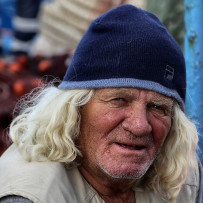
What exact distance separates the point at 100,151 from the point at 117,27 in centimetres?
64

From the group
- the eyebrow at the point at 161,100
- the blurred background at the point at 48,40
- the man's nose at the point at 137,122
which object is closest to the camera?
the man's nose at the point at 137,122

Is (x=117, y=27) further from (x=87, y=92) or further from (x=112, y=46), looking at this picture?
(x=87, y=92)

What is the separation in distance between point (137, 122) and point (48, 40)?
21.2 ft

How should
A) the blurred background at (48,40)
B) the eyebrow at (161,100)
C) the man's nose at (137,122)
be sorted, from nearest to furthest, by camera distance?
the man's nose at (137,122), the eyebrow at (161,100), the blurred background at (48,40)

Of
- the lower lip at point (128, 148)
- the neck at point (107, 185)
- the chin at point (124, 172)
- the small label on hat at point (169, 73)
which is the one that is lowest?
the neck at point (107, 185)

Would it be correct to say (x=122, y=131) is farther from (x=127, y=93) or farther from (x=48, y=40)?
(x=48, y=40)

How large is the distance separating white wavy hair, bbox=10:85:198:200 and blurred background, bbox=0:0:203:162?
28 cm

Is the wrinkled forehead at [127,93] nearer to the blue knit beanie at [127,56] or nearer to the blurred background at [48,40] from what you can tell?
the blue knit beanie at [127,56]

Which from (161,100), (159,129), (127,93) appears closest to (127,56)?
(127,93)

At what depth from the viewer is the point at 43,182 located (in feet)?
7.74

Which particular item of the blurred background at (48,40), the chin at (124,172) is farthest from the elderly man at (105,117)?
the blurred background at (48,40)

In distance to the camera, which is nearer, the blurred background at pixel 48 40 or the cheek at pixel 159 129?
the cheek at pixel 159 129

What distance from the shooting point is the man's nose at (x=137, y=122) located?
7.98 ft

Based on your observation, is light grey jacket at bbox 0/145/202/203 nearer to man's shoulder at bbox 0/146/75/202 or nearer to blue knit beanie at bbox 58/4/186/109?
man's shoulder at bbox 0/146/75/202
